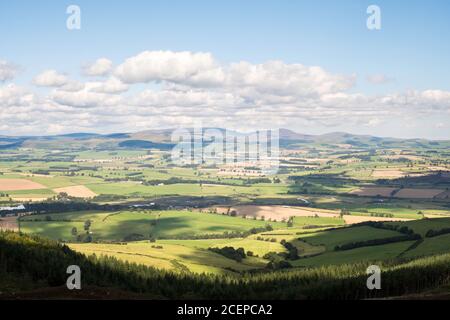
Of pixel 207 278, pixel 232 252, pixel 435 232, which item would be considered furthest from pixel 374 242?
pixel 207 278

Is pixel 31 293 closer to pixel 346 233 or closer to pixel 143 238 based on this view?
pixel 143 238

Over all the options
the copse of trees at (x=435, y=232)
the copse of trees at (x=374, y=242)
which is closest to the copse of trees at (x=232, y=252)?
the copse of trees at (x=374, y=242)

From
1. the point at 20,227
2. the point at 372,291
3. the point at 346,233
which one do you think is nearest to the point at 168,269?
the point at 372,291

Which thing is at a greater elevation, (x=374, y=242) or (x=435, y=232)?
(x=435, y=232)

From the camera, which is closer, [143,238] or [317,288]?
[317,288]

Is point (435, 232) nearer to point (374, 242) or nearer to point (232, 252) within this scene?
point (374, 242)

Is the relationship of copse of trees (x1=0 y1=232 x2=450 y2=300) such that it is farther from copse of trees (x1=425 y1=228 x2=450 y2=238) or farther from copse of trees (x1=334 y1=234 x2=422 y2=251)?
copse of trees (x1=425 y1=228 x2=450 y2=238)

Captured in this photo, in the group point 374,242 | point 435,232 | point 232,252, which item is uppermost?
point 435,232

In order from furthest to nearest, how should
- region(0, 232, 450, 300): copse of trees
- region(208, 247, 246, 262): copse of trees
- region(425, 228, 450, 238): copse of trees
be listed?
1. region(425, 228, 450, 238): copse of trees
2. region(208, 247, 246, 262): copse of trees
3. region(0, 232, 450, 300): copse of trees

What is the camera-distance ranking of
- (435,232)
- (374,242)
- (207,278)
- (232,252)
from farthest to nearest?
1. (435,232)
2. (374,242)
3. (232,252)
4. (207,278)

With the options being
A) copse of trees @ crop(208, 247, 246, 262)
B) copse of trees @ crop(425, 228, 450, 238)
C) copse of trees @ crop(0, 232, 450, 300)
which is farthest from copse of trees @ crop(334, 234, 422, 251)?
copse of trees @ crop(0, 232, 450, 300)

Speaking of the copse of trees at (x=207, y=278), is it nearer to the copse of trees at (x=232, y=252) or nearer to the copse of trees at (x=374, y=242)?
the copse of trees at (x=232, y=252)
